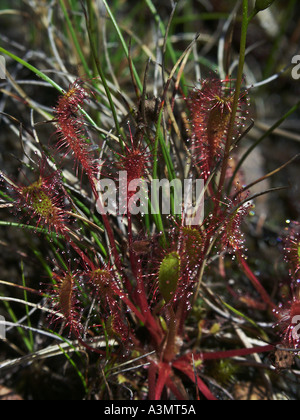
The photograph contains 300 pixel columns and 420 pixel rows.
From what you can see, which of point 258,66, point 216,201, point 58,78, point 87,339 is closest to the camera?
point 216,201

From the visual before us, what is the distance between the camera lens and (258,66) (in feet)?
6.57

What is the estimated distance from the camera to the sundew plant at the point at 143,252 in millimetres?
959

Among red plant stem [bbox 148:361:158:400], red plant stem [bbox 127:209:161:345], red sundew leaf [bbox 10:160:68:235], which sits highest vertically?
red sundew leaf [bbox 10:160:68:235]

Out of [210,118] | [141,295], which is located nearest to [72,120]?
[210,118]

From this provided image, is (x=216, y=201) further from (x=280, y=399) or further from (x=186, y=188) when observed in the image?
(x=280, y=399)

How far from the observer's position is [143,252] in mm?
966

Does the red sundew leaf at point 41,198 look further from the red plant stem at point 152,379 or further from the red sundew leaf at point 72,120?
the red plant stem at point 152,379

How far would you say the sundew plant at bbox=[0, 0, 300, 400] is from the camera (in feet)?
3.15

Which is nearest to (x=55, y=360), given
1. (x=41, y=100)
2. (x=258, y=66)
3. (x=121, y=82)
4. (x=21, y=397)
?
(x=21, y=397)

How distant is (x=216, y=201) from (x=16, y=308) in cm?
70

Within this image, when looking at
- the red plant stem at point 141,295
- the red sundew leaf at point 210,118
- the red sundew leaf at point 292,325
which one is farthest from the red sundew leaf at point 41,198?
the red sundew leaf at point 292,325

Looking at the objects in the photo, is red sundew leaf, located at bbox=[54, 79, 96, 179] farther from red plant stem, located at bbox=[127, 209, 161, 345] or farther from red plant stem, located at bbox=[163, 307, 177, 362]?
red plant stem, located at bbox=[163, 307, 177, 362]

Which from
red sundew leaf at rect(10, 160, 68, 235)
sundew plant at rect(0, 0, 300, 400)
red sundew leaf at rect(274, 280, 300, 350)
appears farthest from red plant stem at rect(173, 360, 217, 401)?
red sundew leaf at rect(10, 160, 68, 235)

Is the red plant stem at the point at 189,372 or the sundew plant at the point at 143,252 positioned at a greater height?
the sundew plant at the point at 143,252
